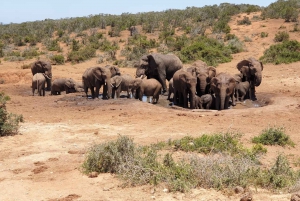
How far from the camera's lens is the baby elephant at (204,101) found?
13.5 meters

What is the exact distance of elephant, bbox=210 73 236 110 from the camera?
42.0ft

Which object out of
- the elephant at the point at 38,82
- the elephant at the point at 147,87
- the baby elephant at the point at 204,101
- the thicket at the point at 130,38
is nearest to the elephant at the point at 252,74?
the baby elephant at the point at 204,101

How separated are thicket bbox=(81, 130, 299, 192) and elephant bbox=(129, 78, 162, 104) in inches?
271

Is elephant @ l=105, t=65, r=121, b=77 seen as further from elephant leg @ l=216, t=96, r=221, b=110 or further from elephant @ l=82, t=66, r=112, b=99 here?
elephant leg @ l=216, t=96, r=221, b=110

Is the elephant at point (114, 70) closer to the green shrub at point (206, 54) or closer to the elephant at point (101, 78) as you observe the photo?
the elephant at point (101, 78)

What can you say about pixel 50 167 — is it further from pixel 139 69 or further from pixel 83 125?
pixel 139 69

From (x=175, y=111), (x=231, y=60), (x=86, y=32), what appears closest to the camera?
(x=175, y=111)

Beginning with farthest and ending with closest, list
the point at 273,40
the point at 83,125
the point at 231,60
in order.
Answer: the point at 273,40 < the point at 231,60 < the point at 83,125

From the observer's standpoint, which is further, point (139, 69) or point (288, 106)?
point (139, 69)

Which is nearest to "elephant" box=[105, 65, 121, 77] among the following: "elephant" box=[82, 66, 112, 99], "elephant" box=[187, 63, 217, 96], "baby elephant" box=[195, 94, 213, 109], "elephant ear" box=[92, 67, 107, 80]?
"elephant" box=[82, 66, 112, 99]

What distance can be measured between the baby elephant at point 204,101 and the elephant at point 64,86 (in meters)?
6.54

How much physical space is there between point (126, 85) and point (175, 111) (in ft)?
12.7

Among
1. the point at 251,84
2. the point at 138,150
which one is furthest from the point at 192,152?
the point at 251,84

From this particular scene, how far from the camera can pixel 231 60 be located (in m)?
24.6
